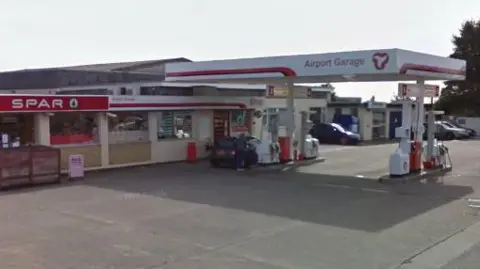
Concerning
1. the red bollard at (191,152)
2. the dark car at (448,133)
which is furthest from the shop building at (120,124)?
the dark car at (448,133)

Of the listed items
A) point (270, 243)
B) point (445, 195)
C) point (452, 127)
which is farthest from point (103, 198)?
point (452, 127)

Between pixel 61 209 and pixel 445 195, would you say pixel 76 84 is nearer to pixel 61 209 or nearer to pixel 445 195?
pixel 61 209

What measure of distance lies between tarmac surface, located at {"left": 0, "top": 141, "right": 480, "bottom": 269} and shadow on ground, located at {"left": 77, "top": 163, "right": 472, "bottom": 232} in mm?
28

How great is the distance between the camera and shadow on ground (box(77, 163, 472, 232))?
1099 cm

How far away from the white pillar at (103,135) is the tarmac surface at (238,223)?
217 centimetres

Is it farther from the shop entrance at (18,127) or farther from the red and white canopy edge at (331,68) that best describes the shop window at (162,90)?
the shop entrance at (18,127)

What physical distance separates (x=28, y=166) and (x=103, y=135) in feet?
13.9

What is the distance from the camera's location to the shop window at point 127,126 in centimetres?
2000

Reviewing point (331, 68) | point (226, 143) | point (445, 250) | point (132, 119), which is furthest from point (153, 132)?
point (445, 250)

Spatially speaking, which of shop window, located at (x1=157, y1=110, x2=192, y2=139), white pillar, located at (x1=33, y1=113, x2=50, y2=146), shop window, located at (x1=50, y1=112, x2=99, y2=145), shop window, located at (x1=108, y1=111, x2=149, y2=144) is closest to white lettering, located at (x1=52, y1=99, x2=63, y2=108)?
white pillar, located at (x1=33, y1=113, x2=50, y2=146)

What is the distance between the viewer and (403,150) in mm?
16469

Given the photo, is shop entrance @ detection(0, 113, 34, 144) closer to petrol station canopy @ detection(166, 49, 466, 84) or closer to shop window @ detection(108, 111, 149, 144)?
shop window @ detection(108, 111, 149, 144)

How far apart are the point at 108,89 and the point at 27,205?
14.7 meters

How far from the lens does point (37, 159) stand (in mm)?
15570
